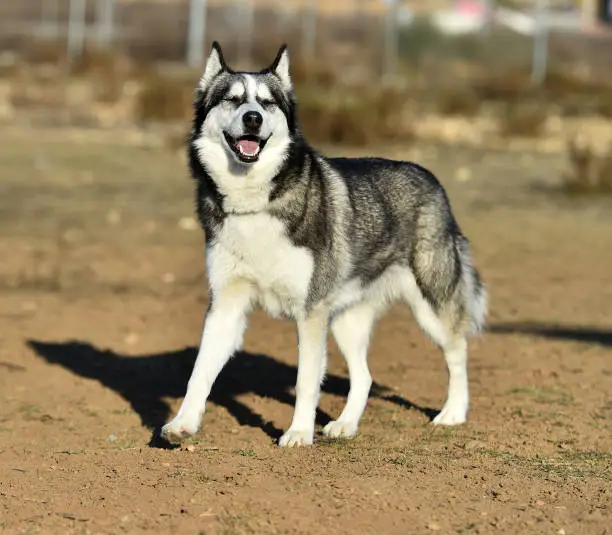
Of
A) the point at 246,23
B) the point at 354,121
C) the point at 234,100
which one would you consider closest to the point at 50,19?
the point at 246,23

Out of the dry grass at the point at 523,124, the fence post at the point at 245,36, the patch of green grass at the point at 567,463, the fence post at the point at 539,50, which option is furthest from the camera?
the fence post at the point at 245,36

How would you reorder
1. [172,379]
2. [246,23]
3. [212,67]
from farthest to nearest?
1. [246,23]
2. [172,379]
3. [212,67]

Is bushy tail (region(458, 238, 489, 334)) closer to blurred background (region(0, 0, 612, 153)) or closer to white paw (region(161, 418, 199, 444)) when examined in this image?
white paw (region(161, 418, 199, 444))

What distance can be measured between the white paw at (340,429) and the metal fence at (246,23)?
20.8 metres

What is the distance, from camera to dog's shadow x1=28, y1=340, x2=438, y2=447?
285 inches

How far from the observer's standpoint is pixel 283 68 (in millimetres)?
6617

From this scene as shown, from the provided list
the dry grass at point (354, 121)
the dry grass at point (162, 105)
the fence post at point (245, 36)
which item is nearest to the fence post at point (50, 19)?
the fence post at point (245, 36)

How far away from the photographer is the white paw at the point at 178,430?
236 inches

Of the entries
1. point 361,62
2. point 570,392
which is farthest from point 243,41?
point 570,392

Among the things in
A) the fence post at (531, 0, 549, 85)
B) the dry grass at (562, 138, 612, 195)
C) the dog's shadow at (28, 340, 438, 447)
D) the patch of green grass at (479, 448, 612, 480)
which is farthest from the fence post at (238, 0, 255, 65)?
the patch of green grass at (479, 448, 612, 480)

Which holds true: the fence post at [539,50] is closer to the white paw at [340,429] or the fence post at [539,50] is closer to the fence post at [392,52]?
the fence post at [392,52]

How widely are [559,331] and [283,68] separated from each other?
366cm

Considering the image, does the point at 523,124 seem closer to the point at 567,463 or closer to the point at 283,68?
the point at 283,68

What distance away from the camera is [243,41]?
3291cm
